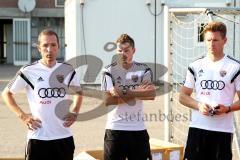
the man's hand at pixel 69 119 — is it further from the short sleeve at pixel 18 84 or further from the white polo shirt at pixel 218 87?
the white polo shirt at pixel 218 87

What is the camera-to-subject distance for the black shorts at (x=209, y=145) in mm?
4922

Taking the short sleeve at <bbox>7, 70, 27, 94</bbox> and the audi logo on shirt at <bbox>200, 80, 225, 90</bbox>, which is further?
the short sleeve at <bbox>7, 70, 27, 94</bbox>

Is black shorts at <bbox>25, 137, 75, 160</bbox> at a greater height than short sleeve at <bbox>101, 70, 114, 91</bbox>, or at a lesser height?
lesser

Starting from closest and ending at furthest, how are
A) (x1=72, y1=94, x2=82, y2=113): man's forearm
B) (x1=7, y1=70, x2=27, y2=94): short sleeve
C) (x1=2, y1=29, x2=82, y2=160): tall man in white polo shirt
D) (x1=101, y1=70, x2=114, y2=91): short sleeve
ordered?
(x1=2, y1=29, x2=82, y2=160): tall man in white polo shirt
(x1=7, y1=70, x2=27, y2=94): short sleeve
(x1=72, y1=94, x2=82, y2=113): man's forearm
(x1=101, y1=70, x2=114, y2=91): short sleeve

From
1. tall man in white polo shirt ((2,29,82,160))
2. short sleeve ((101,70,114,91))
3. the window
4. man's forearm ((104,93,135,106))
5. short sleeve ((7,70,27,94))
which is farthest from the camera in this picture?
the window

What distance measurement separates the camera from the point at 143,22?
18734mm

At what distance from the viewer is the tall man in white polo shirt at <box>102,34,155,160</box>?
5.47 metres

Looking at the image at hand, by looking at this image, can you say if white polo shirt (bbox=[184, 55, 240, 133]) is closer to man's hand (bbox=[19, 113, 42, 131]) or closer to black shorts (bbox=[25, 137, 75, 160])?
black shorts (bbox=[25, 137, 75, 160])

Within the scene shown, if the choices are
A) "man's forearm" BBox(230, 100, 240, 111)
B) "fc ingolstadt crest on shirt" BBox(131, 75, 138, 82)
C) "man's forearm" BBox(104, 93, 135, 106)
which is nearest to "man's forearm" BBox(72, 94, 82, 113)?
"man's forearm" BBox(104, 93, 135, 106)

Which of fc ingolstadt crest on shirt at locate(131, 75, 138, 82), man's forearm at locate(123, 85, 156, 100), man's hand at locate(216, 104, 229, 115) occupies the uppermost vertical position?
fc ingolstadt crest on shirt at locate(131, 75, 138, 82)

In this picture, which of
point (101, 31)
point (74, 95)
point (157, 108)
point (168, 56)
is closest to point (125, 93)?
point (74, 95)

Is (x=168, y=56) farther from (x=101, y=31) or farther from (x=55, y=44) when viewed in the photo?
(x=101, y=31)

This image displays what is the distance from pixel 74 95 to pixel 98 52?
13.2 m

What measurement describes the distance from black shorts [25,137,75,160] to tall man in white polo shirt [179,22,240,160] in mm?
1216
